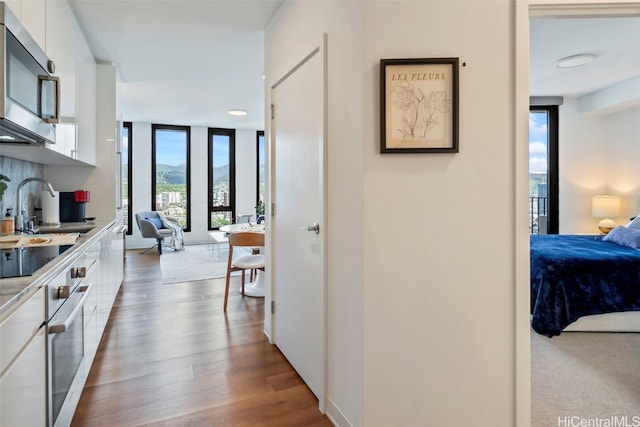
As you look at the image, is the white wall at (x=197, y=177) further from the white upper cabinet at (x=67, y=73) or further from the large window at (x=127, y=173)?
the white upper cabinet at (x=67, y=73)

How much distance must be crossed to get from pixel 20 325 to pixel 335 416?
1390mm

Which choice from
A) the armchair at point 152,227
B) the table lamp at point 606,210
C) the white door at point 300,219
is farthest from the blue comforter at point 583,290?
the armchair at point 152,227

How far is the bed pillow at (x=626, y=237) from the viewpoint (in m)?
3.26

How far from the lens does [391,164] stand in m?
1.51

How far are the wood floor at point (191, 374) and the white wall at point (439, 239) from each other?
0.59 metres

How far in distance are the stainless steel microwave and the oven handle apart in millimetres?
816

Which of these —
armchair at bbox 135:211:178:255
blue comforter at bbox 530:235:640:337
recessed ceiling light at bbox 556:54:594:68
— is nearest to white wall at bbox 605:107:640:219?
recessed ceiling light at bbox 556:54:594:68

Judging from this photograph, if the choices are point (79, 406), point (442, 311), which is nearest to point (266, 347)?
point (79, 406)

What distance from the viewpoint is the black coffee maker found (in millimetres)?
3135

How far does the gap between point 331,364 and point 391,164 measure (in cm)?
108

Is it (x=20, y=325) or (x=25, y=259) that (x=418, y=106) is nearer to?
(x=20, y=325)

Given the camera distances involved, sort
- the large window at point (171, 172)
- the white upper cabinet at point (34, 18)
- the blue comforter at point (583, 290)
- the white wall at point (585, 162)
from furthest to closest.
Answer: the large window at point (171, 172)
the white wall at point (585, 162)
the blue comforter at point (583, 290)
the white upper cabinet at point (34, 18)

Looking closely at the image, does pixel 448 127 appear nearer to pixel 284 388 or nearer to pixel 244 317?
pixel 284 388

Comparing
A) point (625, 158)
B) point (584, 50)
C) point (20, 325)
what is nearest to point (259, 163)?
point (584, 50)
